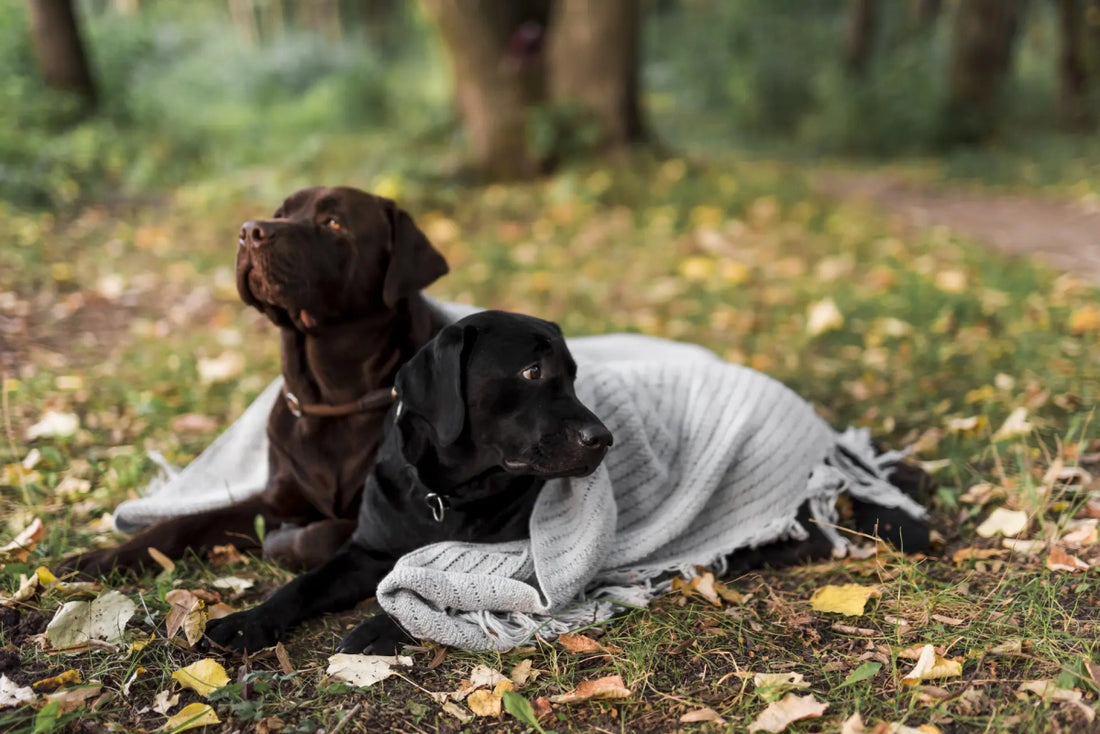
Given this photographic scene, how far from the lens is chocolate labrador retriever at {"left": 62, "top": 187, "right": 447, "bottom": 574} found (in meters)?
3.14

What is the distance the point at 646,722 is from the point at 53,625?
155 cm

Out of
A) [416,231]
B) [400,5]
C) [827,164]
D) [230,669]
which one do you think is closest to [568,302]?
[416,231]

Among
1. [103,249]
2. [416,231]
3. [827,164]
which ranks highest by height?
[416,231]

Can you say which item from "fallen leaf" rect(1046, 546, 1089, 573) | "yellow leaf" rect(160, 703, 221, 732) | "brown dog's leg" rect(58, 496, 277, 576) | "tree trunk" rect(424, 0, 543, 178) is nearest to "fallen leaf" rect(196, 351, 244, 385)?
"brown dog's leg" rect(58, 496, 277, 576)

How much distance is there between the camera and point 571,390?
276 cm

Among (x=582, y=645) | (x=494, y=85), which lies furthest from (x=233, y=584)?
(x=494, y=85)

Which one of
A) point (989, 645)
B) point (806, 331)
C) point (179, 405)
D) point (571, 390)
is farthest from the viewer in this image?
point (806, 331)

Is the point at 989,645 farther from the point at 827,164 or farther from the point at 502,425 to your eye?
the point at 827,164

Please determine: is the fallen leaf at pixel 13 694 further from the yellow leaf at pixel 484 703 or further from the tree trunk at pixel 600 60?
the tree trunk at pixel 600 60

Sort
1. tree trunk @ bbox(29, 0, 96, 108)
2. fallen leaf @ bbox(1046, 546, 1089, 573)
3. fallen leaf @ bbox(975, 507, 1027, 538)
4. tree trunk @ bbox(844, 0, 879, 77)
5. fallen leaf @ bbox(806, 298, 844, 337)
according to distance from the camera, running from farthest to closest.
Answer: tree trunk @ bbox(844, 0, 879, 77) → tree trunk @ bbox(29, 0, 96, 108) → fallen leaf @ bbox(806, 298, 844, 337) → fallen leaf @ bbox(975, 507, 1027, 538) → fallen leaf @ bbox(1046, 546, 1089, 573)

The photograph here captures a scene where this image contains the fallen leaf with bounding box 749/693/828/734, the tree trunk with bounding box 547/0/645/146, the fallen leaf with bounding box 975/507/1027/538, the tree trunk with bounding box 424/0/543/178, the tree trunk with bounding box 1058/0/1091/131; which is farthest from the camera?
the tree trunk with bounding box 1058/0/1091/131

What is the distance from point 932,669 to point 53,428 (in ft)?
11.5

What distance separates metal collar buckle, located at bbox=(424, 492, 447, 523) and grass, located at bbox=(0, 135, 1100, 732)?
1.29 feet

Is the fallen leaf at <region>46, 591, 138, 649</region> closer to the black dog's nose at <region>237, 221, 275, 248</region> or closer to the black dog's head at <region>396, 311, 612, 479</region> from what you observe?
the black dog's head at <region>396, 311, 612, 479</region>
